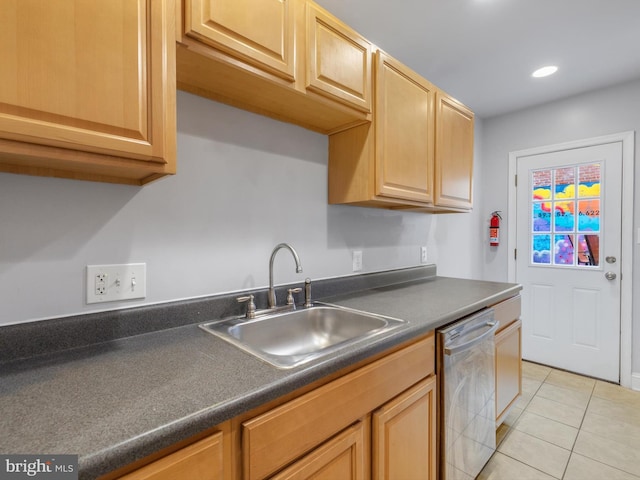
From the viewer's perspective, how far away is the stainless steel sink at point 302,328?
1.18 metres

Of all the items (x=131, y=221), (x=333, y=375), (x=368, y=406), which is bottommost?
(x=368, y=406)

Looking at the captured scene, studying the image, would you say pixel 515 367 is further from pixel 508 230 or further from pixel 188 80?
pixel 188 80

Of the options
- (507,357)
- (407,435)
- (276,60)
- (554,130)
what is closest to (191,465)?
(407,435)

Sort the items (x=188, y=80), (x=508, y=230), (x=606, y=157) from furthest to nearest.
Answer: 1. (x=508, y=230)
2. (x=606, y=157)
3. (x=188, y=80)

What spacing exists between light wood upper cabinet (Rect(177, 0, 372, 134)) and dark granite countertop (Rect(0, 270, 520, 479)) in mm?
909

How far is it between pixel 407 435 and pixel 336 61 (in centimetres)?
149

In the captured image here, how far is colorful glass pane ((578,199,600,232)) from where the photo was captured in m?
2.60

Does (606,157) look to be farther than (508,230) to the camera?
No

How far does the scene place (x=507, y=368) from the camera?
184cm

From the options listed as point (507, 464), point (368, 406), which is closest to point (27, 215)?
point (368, 406)

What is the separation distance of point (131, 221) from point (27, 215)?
10.3 inches

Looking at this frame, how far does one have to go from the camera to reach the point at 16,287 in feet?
2.87

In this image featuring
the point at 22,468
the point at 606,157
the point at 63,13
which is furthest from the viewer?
the point at 606,157

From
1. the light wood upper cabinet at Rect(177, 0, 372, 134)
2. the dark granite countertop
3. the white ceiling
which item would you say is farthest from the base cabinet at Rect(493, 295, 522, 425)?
the white ceiling
